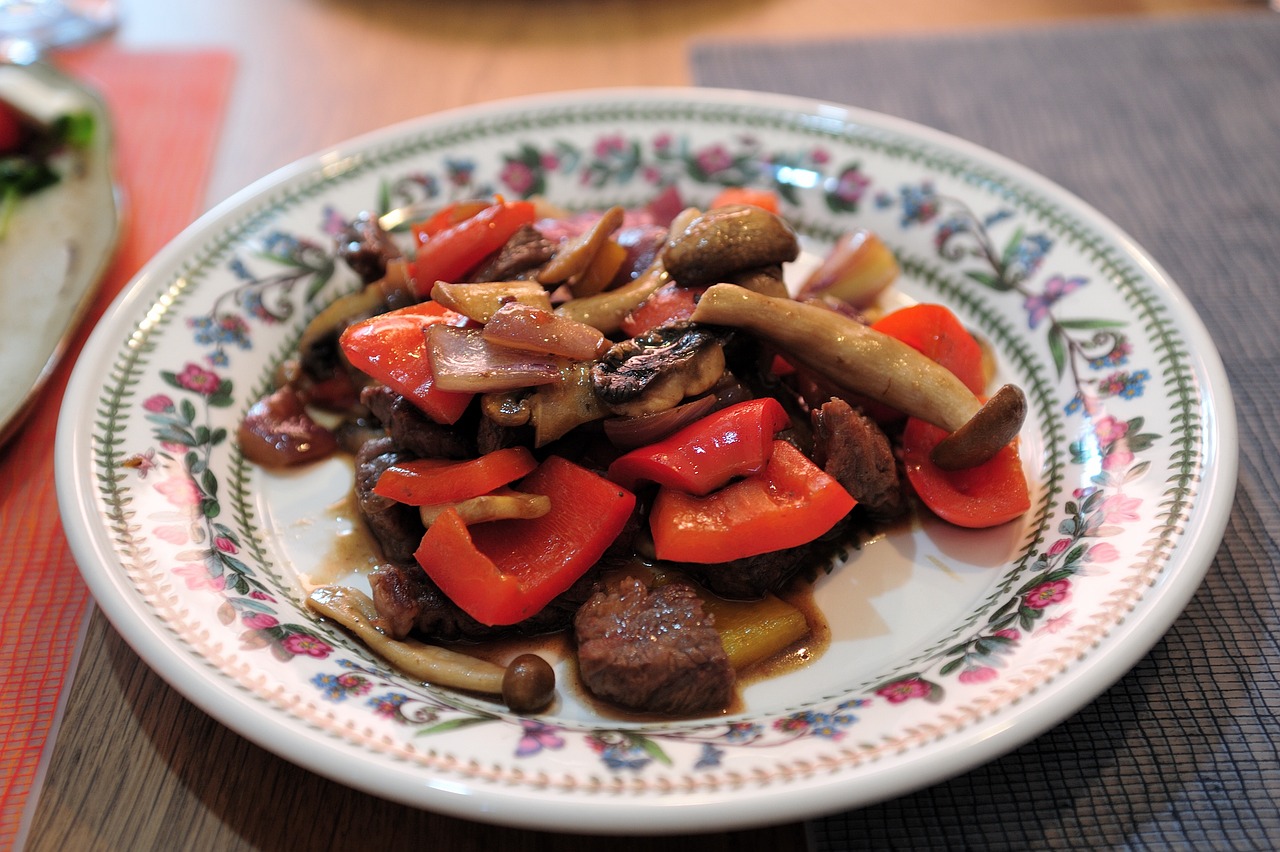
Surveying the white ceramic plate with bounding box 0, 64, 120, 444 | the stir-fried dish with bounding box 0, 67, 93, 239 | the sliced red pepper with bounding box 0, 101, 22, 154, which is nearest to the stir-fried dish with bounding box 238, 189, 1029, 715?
the white ceramic plate with bounding box 0, 64, 120, 444

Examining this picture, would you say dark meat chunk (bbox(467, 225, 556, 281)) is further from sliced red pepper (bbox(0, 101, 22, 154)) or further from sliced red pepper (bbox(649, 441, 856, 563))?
sliced red pepper (bbox(0, 101, 22, 154))

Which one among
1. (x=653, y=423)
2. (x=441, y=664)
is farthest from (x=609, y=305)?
(x=441, y=664)

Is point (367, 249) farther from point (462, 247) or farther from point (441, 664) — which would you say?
point (441, 664)

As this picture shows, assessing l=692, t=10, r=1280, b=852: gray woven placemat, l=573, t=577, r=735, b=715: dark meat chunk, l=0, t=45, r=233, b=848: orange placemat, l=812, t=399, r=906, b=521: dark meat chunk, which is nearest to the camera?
l=692, t=10, r=1280, b=852: gray woven placemat

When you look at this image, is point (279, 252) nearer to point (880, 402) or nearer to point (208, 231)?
point (208, 231)

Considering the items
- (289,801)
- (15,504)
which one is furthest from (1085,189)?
(15,504)

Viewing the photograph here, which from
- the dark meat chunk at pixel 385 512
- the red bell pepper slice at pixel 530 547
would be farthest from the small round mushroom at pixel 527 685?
the dark meat chunk at pixel 385 512
